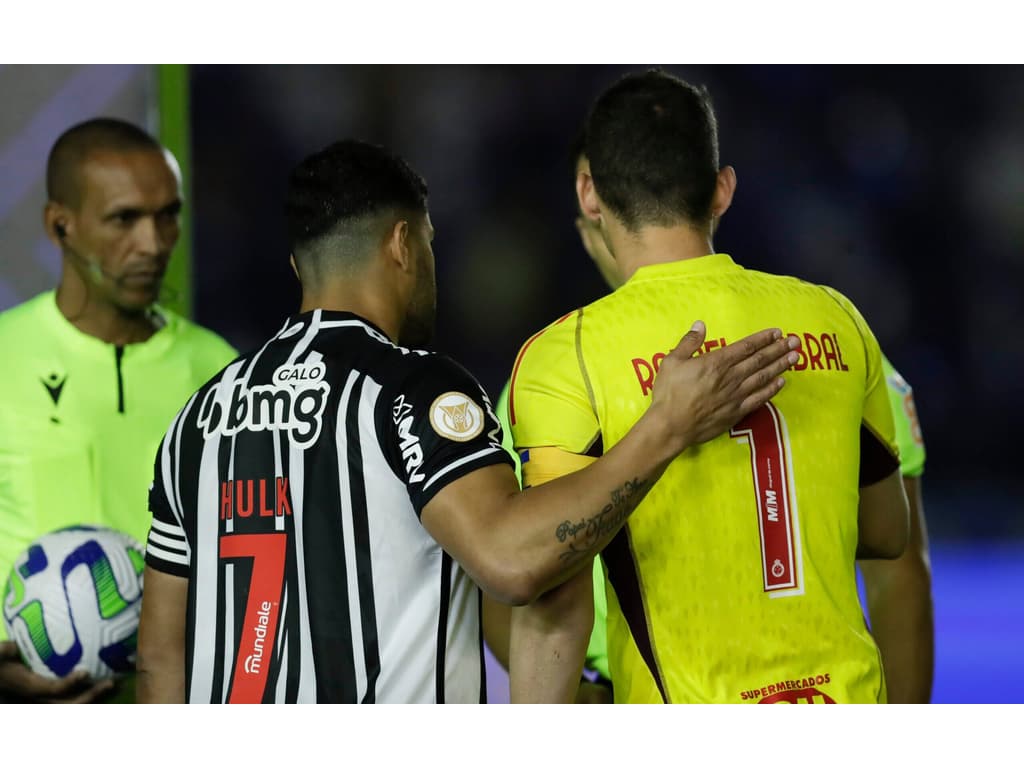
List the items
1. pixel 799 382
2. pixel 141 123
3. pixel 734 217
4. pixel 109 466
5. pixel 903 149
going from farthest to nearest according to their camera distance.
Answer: pixel 903 149, pixel 734 217, pixel 141 123, pixel 109 466, pixel 799 382

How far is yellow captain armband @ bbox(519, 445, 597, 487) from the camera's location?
200 cm

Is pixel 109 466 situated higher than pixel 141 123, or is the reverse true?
pixel 141 123

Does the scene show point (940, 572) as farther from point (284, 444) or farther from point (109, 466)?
point (284, 444)

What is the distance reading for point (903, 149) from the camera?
10.1 m

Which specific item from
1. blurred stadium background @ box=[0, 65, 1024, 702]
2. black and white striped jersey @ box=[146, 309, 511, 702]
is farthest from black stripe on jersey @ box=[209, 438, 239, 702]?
blurred stadium background @ box=[0, 65, 1024, 702]

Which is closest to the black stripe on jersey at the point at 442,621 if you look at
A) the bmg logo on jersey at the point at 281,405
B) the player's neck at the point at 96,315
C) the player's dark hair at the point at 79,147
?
the bmg logo on jersey at the point at 281,405

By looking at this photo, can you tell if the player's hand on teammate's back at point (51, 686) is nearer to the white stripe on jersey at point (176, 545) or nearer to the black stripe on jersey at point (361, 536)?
the white stripe on jersey at point (176, 545)

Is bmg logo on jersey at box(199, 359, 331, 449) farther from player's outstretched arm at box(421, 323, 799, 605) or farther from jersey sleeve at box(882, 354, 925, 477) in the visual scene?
jersey sleeve at box(882, 354, 925, 477)

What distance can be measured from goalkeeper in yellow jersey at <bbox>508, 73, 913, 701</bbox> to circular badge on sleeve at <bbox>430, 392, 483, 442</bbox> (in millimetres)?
85

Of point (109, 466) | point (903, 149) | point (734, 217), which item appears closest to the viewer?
point (109, 466)

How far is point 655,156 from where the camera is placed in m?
2.11

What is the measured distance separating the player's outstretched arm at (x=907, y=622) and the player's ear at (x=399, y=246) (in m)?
1.50
